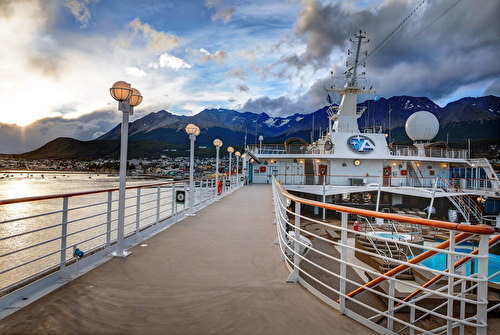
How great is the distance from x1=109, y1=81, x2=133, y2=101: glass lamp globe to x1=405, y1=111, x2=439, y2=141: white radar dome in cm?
2653

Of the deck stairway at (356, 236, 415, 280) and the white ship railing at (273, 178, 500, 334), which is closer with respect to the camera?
the white ship railing at (273, 178, 500, 334)

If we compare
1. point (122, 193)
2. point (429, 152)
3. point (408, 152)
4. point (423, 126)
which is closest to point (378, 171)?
point (408, 152)

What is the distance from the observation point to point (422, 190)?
1633 cm

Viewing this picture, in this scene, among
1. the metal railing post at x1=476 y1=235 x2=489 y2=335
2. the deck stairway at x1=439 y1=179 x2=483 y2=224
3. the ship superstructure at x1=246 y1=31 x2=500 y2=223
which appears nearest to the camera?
the metal railing post at x1=476 y1=235 x2=489 y2=335

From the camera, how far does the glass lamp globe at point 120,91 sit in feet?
11.7

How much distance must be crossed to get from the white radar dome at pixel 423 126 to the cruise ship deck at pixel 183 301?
2552 cm

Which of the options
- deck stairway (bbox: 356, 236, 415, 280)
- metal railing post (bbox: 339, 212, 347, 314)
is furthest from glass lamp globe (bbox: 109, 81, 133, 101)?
deck stairway (bbox: 356, 236, 415, 280)

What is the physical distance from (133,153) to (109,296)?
109 m

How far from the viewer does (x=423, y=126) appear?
75.7 ft

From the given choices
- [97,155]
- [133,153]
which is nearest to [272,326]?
[97,155]

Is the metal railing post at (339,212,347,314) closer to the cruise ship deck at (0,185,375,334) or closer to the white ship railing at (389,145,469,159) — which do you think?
the cruise ship deck at (0,185,375,334)

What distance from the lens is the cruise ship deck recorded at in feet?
6.23

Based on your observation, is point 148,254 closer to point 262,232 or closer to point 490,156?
point 262,232

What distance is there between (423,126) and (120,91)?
26769 mm
